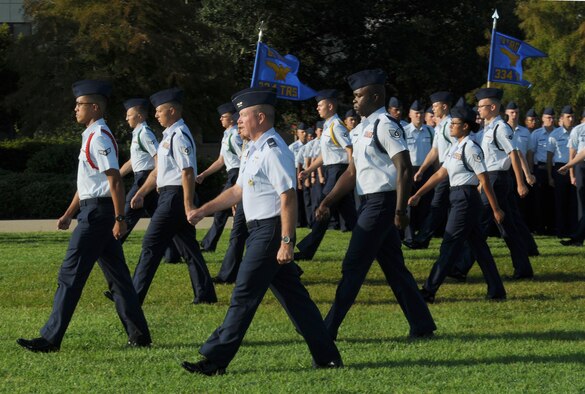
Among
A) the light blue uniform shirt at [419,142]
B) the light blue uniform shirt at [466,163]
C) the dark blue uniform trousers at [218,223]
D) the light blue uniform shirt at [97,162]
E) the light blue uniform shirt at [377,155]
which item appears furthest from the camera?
the light blue uniform shirt at [419,142]

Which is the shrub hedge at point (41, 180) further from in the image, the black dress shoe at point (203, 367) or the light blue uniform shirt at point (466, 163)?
the black dress shoe at point (203, 367)

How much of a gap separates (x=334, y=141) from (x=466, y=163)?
4.14 metres

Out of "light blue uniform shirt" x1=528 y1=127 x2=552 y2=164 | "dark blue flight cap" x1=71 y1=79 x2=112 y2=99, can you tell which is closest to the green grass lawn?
"dark blue flight cap" x1=71 y1=79 x2=112 y2=99

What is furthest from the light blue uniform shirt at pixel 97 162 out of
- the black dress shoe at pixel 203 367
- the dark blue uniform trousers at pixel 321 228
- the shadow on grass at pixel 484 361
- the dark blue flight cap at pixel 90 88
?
the dark blue uniform trousers at pixel 321 228

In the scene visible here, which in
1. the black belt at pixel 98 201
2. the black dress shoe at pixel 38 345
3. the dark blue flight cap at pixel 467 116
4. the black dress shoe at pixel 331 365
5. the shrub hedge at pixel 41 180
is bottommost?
the shrub hedge at pixel 41 180

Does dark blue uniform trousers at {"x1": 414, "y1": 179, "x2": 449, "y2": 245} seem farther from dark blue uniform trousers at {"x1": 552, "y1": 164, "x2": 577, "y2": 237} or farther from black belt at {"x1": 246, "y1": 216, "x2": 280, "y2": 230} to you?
black belt at {"x1": 246, "y1": 216, "x2": 280, "y2": 230}

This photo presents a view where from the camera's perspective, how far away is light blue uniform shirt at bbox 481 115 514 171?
14.0 metres

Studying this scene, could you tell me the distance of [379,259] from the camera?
9.52m

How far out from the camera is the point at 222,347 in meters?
7.84

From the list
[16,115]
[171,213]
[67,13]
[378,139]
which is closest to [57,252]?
[171,213]

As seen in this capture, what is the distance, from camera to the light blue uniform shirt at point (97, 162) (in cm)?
899

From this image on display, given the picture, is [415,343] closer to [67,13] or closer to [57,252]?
[57,252]

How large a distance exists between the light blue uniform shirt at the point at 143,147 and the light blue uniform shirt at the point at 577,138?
6.91 m

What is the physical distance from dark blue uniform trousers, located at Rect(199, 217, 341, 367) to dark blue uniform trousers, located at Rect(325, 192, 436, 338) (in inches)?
39.0
